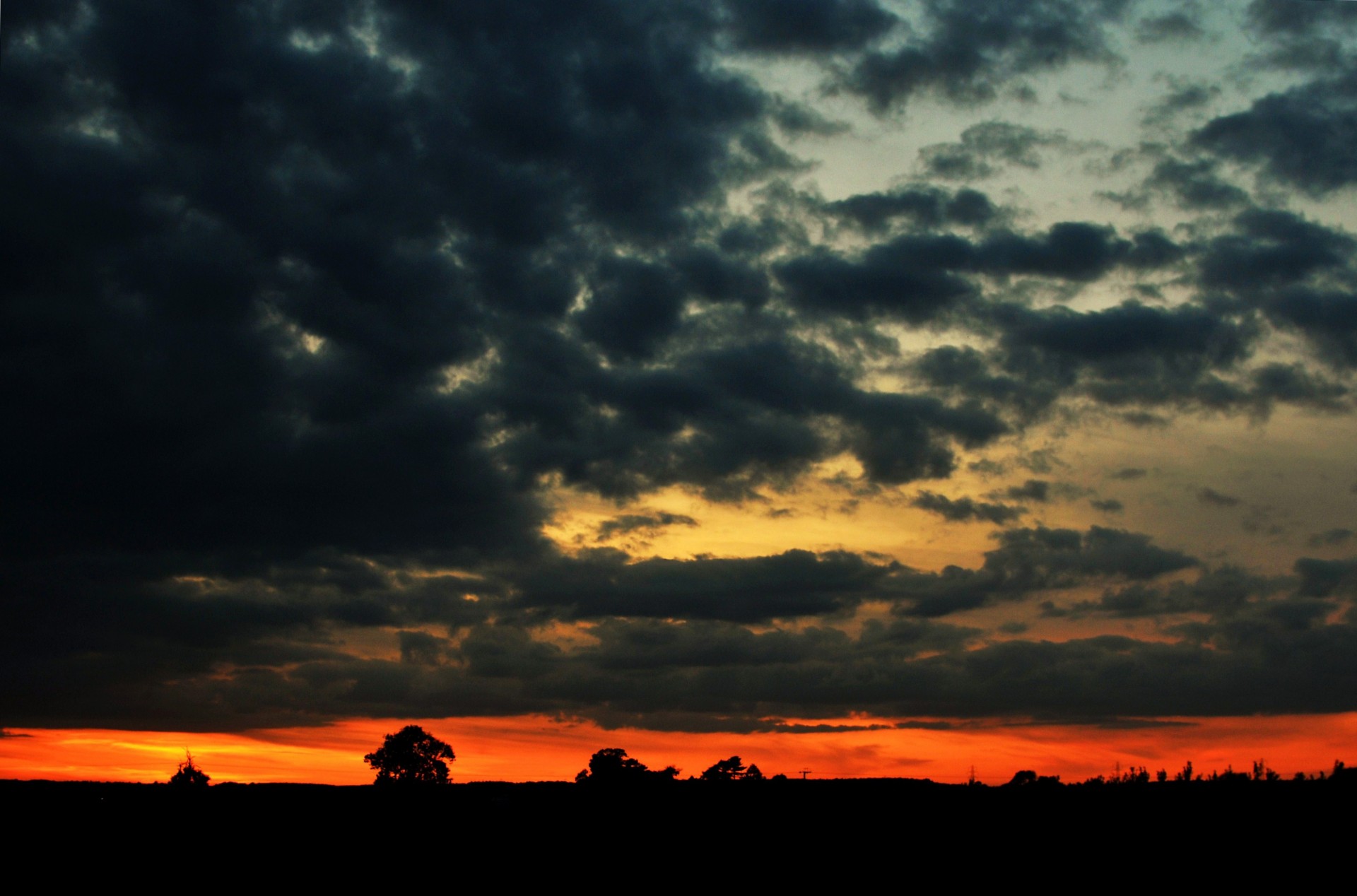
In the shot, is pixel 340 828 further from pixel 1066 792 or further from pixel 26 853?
pixel 1066 792

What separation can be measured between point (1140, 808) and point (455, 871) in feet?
53.4

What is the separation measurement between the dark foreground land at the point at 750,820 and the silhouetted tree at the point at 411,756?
10506cm

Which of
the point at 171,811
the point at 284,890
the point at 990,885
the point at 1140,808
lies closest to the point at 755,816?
the point at 990,885

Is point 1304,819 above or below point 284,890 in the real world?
above

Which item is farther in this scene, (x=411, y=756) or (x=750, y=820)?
(x=411, y=756)

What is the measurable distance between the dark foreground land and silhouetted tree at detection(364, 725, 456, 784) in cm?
10506

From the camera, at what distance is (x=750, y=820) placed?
29.1 m

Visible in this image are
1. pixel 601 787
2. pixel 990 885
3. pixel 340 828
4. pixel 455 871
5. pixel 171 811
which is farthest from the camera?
pixel 601 787

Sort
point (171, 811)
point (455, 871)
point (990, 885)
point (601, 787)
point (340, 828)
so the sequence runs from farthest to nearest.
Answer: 1. point (601, 787)
2. point (171, 811)
3. point (340, 828)
4. point (455, 871)
5. point (990, 885)

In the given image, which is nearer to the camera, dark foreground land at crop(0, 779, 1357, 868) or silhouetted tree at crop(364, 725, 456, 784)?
dark foreground land at crop(0, 779, 1357, 868)

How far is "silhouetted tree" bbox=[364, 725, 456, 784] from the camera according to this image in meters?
136

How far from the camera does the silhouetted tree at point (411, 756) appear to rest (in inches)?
5354

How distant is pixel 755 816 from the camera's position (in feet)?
97.0

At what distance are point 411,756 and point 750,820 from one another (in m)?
117
